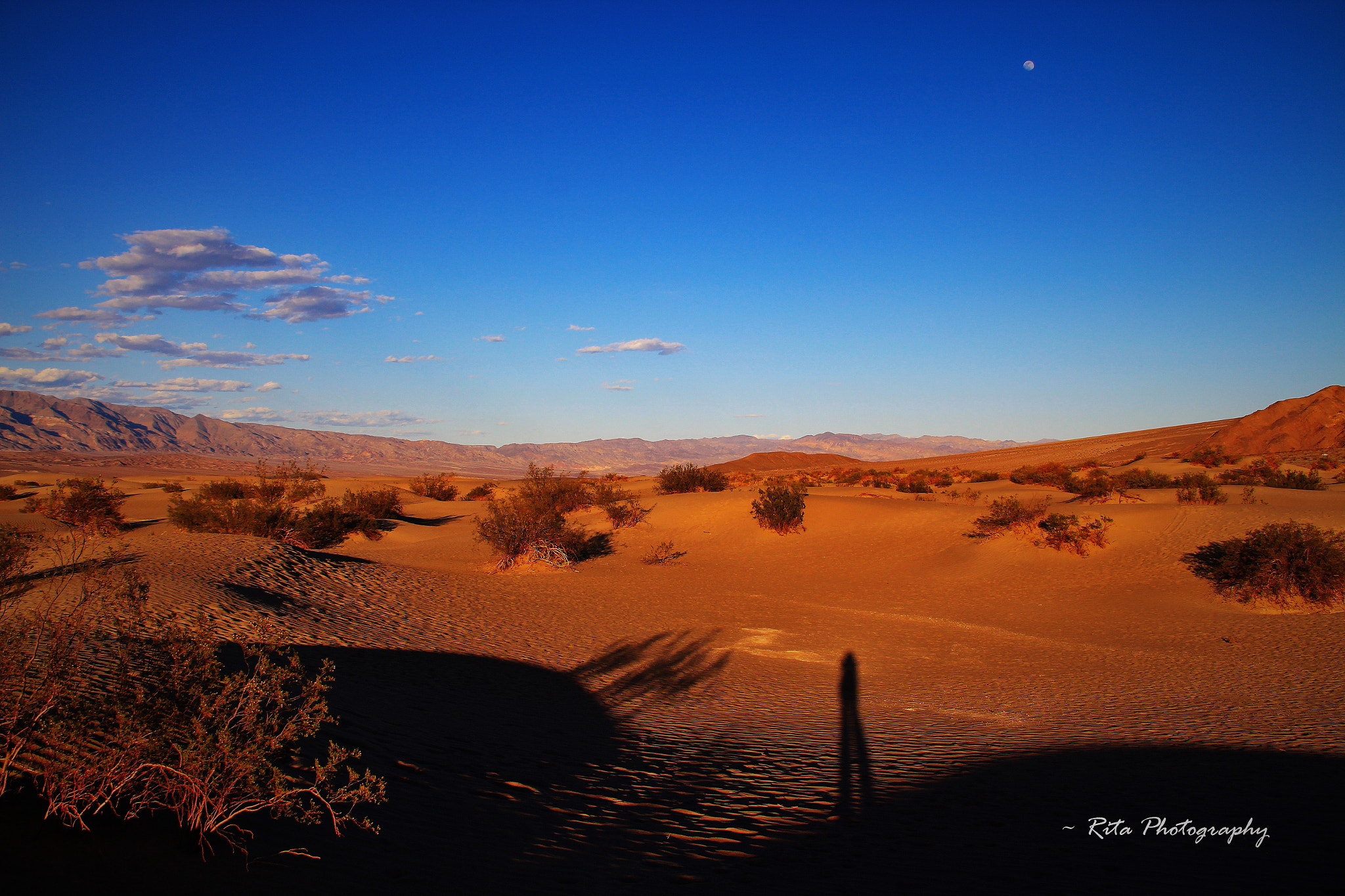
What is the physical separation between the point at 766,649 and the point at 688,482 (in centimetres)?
2314

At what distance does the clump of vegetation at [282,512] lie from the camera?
19.9 m

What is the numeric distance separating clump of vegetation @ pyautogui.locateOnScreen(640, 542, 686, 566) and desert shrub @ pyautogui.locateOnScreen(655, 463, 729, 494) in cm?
1150

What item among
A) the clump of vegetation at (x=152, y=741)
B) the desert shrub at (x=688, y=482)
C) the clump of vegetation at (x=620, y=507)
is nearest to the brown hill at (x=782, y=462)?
the desert shrub at (x=688, y=482)

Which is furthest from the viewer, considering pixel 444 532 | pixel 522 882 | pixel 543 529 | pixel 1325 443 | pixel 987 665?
pixel 1325 443


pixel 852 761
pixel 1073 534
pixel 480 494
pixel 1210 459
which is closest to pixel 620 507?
pixel 1073 534

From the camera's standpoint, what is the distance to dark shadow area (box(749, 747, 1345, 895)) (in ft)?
12.0

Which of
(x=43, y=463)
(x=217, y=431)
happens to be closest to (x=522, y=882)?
(x=43, y=463)

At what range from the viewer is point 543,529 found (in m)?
18.6

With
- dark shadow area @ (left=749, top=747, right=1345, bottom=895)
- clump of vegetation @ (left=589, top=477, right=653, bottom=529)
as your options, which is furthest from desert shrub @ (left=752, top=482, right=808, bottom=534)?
dark shadow area @ (left=749, top=747, right=1345, bottom=895)

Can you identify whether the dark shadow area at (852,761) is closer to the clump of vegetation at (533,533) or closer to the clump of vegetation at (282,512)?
the clump of vegetation at (533,533)

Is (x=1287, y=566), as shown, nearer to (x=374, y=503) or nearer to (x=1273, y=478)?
(x=1273, y=478)

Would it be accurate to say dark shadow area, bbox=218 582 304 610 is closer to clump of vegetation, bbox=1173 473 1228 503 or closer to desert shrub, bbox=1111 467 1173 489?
clump of vegetation, bbox=1173 473 1228 503

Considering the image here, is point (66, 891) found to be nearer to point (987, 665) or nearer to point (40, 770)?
point (40, 770)

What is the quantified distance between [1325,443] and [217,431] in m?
187
